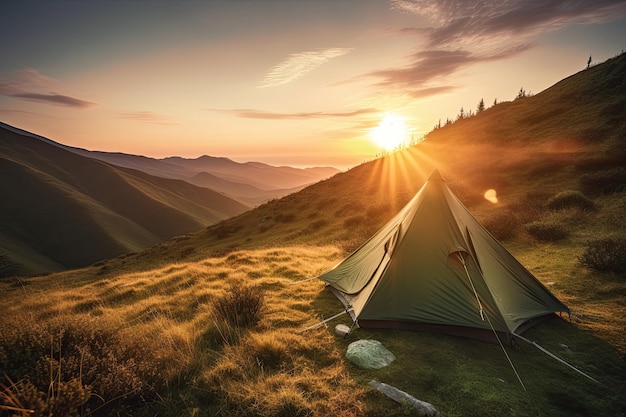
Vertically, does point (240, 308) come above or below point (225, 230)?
above

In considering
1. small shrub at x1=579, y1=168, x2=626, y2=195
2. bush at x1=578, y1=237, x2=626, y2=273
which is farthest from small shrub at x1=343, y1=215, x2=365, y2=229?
bush at x1=578, y1=237, x2=626, y2=273

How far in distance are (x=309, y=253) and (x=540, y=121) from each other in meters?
33.8

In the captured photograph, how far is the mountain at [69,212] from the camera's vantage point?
97.5m

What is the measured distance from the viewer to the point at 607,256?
30.7 ft

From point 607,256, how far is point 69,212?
157m

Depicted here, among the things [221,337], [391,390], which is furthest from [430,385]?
[221,337]

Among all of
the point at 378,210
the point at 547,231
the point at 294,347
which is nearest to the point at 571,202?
the point at 547,231

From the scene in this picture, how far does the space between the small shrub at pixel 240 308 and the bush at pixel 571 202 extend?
57.3 ft

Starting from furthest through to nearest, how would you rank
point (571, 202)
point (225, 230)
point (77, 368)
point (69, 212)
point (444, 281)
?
1. point (69, 212)
2. point (225, 230)
3. point (571, 202)
4. point (444, 281)
5. point (77, 368)

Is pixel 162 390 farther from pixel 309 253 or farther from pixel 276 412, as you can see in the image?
pixel 309 253

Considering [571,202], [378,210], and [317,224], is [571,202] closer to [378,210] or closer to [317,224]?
[378,210]

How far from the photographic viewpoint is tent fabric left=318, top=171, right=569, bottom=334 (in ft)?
21.6

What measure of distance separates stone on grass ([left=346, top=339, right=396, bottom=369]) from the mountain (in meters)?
84.4

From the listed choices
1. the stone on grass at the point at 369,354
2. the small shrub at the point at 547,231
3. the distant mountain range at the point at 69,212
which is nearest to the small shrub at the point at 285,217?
the small shrub at the point at 547,231
